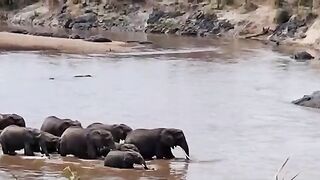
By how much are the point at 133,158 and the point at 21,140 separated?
2.20 meters

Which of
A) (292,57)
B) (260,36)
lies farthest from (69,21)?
(292,57)

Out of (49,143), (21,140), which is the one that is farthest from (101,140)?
(21,140)

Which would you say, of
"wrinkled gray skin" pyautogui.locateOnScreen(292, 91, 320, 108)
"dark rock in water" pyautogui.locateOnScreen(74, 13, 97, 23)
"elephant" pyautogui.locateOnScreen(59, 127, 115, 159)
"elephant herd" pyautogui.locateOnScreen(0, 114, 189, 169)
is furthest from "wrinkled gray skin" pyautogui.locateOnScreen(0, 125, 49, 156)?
"dark rock in water" pyautogui.locateOnScreen(74, 13, 97, 23)

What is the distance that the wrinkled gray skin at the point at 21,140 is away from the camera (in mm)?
14938

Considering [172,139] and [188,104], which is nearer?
[172,139]

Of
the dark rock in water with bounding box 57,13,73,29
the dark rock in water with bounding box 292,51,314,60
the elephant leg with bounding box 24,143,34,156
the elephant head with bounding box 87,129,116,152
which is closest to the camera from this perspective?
the elephant head with bounding box 87,129,116,152

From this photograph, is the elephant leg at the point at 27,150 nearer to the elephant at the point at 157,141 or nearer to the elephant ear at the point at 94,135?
the elephant ear at the point at 94,135

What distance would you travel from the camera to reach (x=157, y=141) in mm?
15359

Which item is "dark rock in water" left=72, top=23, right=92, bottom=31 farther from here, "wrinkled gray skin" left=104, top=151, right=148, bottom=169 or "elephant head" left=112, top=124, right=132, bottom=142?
"wrinkled gray skin" left=104, top=151, right=148, bottom=169

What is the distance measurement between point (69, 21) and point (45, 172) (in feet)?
173

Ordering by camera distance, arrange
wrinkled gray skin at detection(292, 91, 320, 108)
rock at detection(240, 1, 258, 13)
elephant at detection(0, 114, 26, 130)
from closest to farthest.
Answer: elephant at detection(0, 114, 26, 130)
wrinkled gray skin at detection(292, 91, 320, 108)
rock at detection(240, 1, 258, 13)

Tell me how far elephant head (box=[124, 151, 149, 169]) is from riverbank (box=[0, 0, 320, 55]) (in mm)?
34445

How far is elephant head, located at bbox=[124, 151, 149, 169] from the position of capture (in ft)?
45.9

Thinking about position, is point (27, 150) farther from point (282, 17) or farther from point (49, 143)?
point (282, 17)
